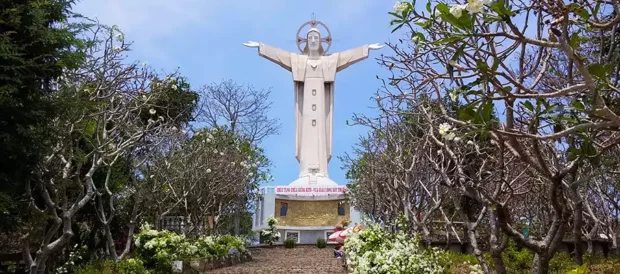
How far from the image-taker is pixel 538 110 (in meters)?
3.72

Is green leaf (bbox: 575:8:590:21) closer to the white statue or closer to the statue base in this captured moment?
the statue base

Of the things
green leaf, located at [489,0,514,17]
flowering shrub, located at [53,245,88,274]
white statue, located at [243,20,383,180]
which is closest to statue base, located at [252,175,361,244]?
white statue, located at [243,20,383,180]

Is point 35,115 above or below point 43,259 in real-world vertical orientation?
above

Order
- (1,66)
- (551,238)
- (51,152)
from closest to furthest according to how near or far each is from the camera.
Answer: (551,238), (1,66), (51,152)

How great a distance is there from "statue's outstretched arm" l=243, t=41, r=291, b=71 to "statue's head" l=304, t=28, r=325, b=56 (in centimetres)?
105

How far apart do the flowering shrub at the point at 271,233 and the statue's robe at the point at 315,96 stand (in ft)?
11.8

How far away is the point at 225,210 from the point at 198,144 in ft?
15.5

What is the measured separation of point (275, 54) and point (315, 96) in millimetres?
2678

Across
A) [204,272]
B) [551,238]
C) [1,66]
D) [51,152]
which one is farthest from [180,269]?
[551,238]

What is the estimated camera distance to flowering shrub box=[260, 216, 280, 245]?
27219mm

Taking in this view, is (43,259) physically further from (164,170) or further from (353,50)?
(353,50)

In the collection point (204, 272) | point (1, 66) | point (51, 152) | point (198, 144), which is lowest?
point (204, 272)

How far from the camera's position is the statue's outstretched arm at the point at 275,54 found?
29.6m

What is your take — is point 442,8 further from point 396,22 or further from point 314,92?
point 314,92
